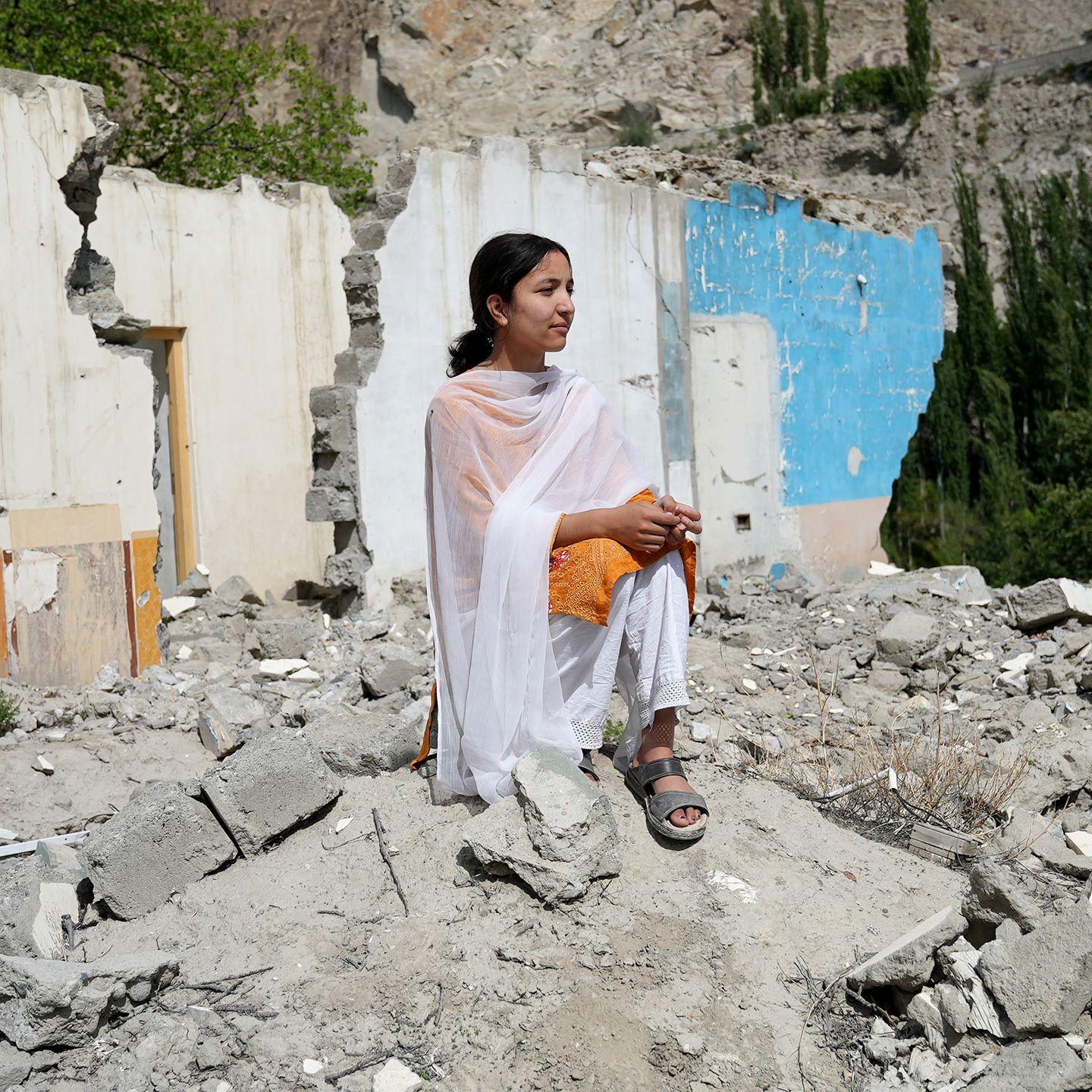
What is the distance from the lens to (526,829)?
2504 millimetres

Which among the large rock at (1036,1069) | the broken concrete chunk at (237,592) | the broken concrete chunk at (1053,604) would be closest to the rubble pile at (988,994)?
the large rock at (1036,1069)

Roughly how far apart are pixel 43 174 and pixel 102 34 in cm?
972

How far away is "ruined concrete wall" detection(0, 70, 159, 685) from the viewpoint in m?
4.84

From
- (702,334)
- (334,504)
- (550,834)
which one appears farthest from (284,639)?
(702,334)

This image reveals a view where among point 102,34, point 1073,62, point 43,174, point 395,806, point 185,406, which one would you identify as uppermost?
point 1073,62

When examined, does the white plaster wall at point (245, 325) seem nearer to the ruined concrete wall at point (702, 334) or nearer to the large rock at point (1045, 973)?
the ruined concrete wall at point (702, 334)

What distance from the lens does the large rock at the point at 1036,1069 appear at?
6.05ft

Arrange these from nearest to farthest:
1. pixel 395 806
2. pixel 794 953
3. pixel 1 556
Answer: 1. pixel 794 953
2. pixel 395 806
3. pixel 1 556

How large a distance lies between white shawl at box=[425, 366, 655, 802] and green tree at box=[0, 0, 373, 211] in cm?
1092

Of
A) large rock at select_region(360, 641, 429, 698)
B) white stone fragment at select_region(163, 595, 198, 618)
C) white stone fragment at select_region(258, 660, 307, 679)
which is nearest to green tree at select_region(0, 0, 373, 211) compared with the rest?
white stone fragment at select_region(163, 595, 198, 618)

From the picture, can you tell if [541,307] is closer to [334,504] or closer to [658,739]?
[658,739]

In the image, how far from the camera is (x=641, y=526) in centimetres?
261

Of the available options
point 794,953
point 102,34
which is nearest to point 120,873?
point 794,953

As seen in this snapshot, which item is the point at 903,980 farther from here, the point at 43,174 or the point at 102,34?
the point at 102,34
